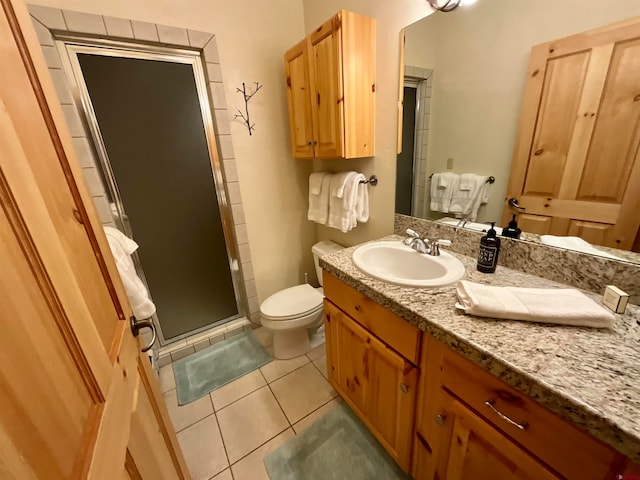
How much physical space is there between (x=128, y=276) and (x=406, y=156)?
1458mm

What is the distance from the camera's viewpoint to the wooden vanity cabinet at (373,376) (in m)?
0.97

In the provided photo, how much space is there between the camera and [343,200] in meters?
1.60

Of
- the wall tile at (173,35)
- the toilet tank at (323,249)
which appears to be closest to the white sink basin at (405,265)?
the toilet tank at (323,249)

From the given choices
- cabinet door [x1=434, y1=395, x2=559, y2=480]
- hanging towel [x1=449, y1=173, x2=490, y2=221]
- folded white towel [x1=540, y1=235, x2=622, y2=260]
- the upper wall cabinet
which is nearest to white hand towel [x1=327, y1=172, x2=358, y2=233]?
Result: the upper wall cabinet

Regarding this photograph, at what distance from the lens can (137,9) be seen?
1367 millimetres

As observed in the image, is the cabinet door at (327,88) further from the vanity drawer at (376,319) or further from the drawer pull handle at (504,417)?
the drawer pull handle at (504,417)

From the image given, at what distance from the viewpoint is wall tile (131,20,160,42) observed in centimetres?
137

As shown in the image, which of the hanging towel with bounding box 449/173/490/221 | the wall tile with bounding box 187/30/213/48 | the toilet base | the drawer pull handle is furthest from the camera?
the toilet base

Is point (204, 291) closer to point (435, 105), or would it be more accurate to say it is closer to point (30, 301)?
point (30, 301)

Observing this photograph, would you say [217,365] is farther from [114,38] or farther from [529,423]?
[114,38]

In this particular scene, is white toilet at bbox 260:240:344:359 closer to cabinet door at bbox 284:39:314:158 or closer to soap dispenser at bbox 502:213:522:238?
cabinet door at bbox 284:39:314:158

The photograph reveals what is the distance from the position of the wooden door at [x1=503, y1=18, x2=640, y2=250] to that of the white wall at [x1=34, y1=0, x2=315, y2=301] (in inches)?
56.5

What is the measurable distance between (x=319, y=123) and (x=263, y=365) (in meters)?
1.59

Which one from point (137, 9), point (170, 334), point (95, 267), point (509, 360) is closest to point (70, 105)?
point (137, 9)
